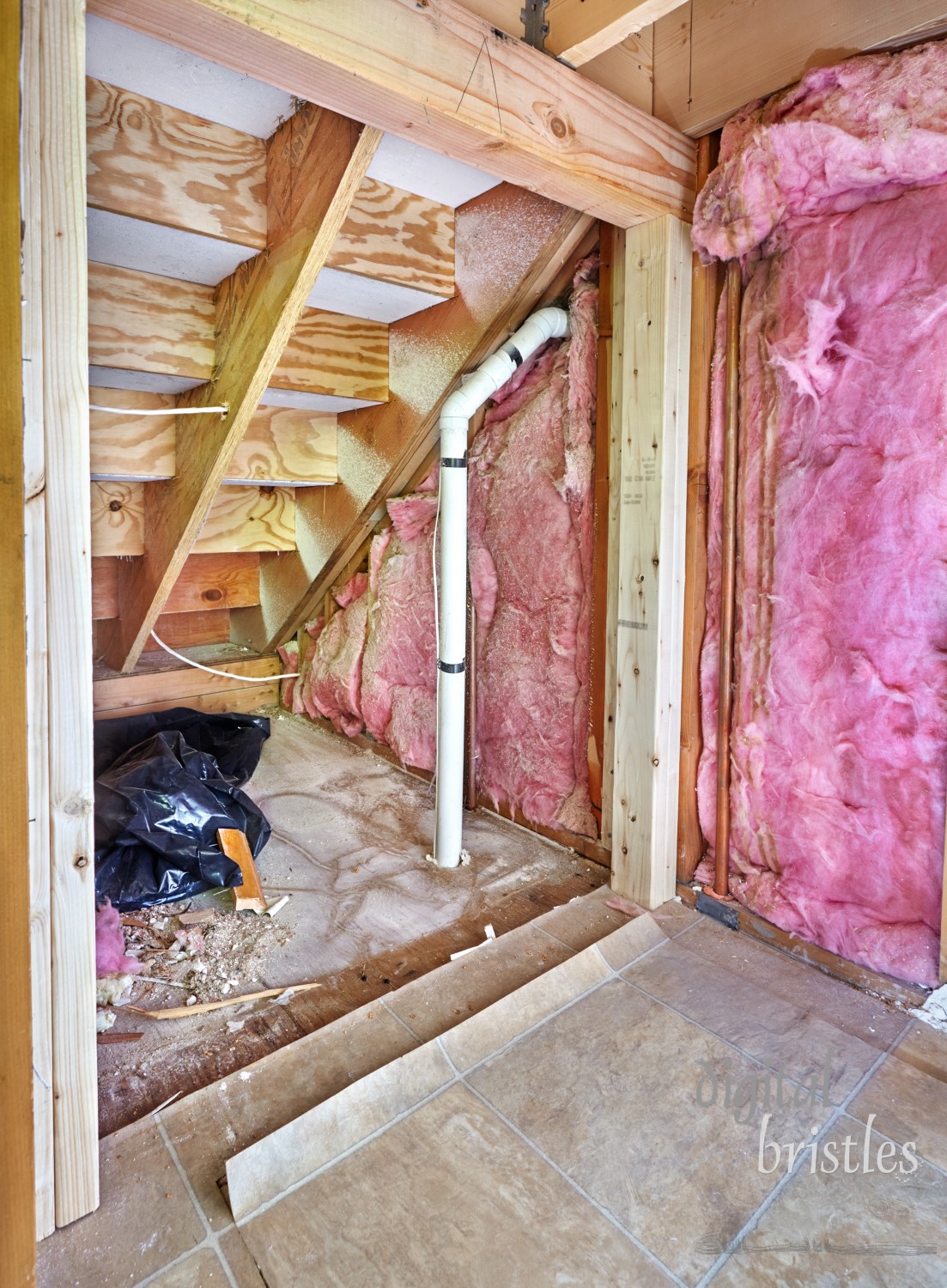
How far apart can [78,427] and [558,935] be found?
1.38 m

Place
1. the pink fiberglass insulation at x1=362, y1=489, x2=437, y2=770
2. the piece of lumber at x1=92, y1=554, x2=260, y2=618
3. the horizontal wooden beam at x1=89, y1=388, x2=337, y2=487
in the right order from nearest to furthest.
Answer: the horizontal wooden beam at x1=89, y1=388, x2=337, y2=487 < the pink fiberglass insulation at x1=362, y1=489, x2=437, y2=770 < the piece of lumber at x1=92, y1=554, x2=260, y2=618

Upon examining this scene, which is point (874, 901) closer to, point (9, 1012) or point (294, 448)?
point (9, 1012)

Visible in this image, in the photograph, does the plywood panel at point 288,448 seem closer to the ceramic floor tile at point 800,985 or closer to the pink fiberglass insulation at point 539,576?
the pink fiberglass insulation at point 539,576

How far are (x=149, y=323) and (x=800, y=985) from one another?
209 centimetres

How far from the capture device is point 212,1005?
148 centimetres

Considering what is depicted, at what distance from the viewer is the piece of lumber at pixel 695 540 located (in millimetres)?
1666

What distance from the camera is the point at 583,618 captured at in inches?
80.0

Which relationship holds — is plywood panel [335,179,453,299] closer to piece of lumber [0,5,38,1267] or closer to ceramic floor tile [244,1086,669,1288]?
piece of lumber [0,5,38,1267]

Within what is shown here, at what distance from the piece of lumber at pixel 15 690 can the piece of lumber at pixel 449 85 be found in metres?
0.28

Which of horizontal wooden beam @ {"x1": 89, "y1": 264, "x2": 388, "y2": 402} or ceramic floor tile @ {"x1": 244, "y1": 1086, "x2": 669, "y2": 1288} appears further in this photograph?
horizontal wooden beam @ {"x1": 89, "y1": 264, "x2": 388, "y2": 402}

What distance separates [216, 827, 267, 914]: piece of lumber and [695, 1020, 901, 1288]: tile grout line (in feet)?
3.97

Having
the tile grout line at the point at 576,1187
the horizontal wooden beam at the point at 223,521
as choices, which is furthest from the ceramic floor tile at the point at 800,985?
the horizontal wooden beam at the point at 223,521

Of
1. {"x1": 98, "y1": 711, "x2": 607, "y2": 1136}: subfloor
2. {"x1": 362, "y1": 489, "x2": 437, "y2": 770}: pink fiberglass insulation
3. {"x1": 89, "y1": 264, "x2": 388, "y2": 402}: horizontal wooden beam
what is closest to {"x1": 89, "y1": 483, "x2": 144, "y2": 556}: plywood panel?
{"x1": 89, "y1": 264, "x2": 388, "y2": 402}: horizontal wooden beam

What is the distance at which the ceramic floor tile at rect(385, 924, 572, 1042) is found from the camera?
1416 millimetres
